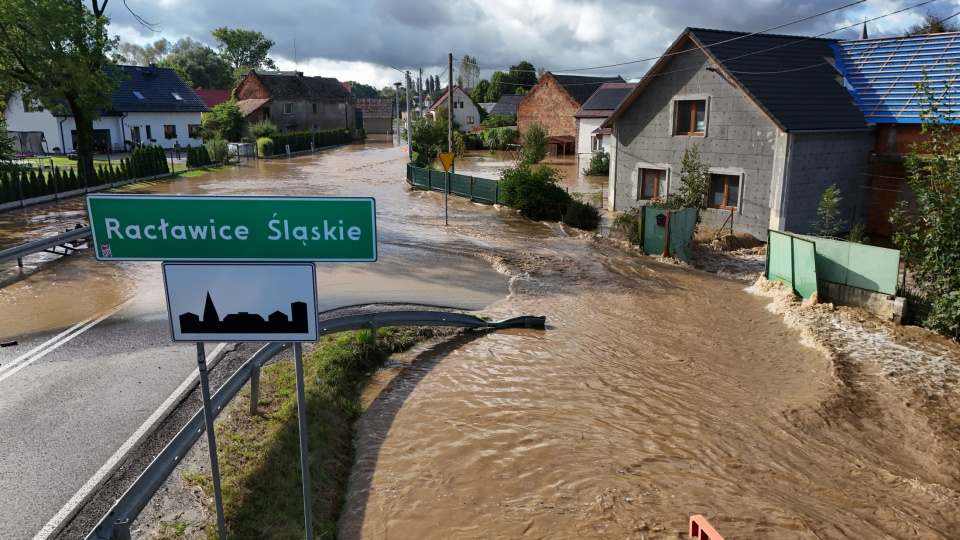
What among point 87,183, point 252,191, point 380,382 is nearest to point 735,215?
point 380,382

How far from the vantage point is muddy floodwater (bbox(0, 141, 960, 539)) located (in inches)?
271

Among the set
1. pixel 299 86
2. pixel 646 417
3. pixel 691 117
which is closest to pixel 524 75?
pixel 299 86

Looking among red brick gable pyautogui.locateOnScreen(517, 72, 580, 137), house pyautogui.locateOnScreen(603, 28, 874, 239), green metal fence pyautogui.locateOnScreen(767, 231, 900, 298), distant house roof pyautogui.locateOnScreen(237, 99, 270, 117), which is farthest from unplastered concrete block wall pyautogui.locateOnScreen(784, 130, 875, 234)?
distant house roof pyautogui.locateOnScreen(237, 99, 270, 117)

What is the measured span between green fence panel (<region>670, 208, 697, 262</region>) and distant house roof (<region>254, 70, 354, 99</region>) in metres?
59.1

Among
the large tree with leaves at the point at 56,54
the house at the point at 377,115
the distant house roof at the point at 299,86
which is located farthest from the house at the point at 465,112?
the large tree with leaves at the point at 56,54

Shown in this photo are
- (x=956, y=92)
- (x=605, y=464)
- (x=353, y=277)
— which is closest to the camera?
(x=605, y=464)

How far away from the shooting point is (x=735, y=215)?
22141mm

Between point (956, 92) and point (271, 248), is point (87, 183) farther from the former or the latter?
point (956, 92)

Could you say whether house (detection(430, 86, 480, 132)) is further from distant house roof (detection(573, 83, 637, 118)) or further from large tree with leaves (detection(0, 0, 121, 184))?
large tree with leaves (detection(0, 0, 121, 184))

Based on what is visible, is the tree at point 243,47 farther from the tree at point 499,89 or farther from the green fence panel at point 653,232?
the green fence panel at point 653,232

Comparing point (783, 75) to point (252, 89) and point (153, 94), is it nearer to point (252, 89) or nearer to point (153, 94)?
point (153, 94)

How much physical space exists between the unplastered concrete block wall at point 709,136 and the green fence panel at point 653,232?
13.3 feet

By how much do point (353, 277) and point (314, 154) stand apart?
45554 mm

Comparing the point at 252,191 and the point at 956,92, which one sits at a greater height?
the point at 956,92
